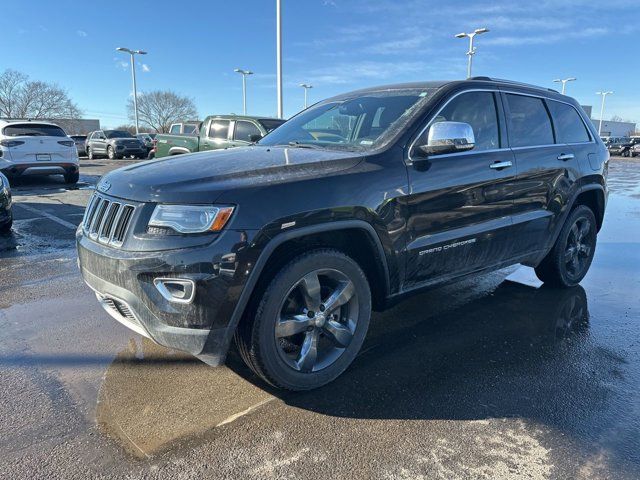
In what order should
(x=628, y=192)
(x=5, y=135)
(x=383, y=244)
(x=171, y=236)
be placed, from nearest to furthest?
1. (x=171, y=236)
2. (x=383, y=244)
3. (x=5, y=135)
4. (x=628, y=192)

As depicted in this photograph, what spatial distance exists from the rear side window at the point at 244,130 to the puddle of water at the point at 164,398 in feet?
28.1

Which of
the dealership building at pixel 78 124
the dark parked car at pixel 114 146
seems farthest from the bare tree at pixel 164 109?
the dark parked car at pixel 114 146

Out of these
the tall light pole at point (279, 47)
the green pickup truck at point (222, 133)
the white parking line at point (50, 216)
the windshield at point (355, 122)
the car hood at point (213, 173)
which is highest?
the tall light pole at point (279, 47)

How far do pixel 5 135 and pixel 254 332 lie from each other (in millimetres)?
12159

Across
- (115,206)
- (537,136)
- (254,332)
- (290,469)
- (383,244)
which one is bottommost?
(290,469)

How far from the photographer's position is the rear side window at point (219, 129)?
11.9m

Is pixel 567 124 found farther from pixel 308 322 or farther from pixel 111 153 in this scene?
pixel 111 153

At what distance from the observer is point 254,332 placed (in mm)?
2592

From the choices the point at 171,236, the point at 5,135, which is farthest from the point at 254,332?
the point at 5,135

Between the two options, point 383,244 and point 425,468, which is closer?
point 425,468

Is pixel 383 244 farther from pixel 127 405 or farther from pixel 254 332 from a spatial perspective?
pixel 127 405

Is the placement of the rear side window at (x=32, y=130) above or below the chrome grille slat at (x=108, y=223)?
above

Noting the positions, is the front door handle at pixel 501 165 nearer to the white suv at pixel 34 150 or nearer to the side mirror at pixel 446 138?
the side mirror at pixel 446 138

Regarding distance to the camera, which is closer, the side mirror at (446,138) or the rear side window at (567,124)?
the side mirror at (446,138)
